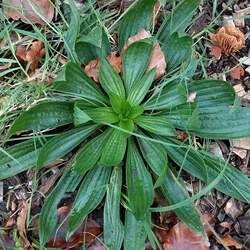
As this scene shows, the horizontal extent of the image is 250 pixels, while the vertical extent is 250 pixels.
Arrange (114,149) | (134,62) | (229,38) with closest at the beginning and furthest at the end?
1. (114,149)
2. (134,62)
3. (229,38)

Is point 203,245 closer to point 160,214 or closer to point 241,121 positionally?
point 160,214

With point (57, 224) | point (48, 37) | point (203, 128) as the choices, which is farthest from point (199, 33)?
point (57, 224)

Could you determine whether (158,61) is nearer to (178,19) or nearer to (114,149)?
(178,19)

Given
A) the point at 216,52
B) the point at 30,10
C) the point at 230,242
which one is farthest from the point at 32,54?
the point at 230,242

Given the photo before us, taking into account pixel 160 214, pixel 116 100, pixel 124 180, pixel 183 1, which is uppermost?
pixel 183 1

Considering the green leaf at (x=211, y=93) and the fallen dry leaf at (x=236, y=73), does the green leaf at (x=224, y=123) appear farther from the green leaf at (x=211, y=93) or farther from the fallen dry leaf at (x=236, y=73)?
the fallen dry leaf at (x=236, y=73)

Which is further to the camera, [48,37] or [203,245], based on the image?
[48,37]
